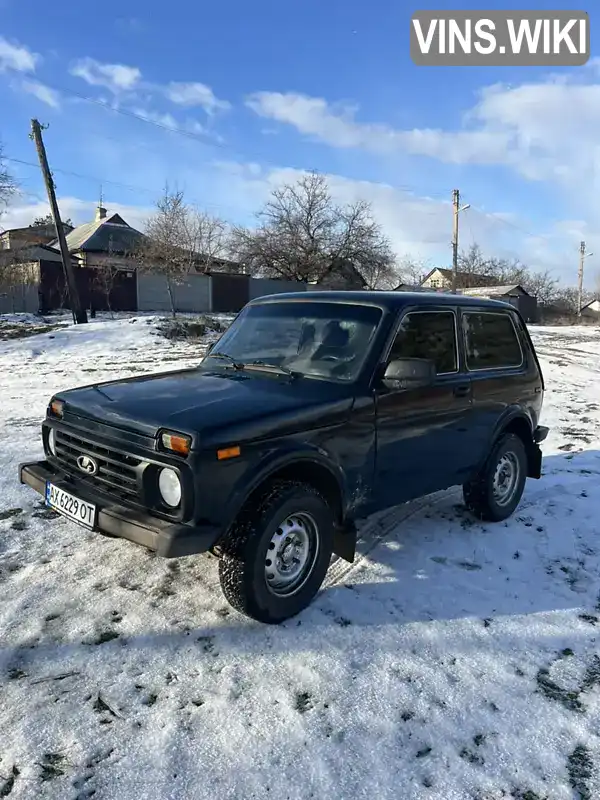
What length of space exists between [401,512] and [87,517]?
2.76 metres

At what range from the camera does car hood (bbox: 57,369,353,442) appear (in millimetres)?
2979

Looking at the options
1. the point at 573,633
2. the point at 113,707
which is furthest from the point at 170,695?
the point at 573,633

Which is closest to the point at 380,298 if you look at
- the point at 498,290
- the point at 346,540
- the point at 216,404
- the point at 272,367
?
the point at 272,367

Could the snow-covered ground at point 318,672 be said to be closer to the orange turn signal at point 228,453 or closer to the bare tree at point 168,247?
the orange turn signal at point 228,453

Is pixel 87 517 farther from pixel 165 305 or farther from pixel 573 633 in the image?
pixel 165 305

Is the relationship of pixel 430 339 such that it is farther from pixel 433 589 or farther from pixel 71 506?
pixel 71 506

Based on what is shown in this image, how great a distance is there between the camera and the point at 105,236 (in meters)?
43.3

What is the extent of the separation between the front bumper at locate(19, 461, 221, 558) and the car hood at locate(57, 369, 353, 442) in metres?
0.44

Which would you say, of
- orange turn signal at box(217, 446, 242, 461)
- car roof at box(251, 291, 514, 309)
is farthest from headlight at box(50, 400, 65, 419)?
car roof at box(251, 291, 514, 309)

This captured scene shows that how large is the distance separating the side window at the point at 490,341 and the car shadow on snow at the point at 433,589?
53.8 inches

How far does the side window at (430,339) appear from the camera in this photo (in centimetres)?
393

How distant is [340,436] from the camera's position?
3422 mm

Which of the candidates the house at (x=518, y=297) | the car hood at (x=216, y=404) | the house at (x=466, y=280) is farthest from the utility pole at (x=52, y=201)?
the house at (x=466, y=280)

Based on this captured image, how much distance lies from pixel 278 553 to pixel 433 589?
117cm
